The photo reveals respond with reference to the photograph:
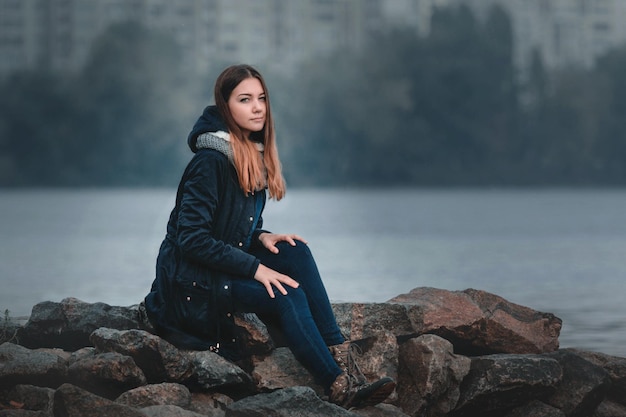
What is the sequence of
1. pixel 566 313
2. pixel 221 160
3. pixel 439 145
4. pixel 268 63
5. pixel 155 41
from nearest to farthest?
pixel 221 160
pixel 566 313
pixel 439 145
pixel 155 41
pixel 268 63

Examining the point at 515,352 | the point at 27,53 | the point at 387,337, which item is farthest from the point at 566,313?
the point at 27,53

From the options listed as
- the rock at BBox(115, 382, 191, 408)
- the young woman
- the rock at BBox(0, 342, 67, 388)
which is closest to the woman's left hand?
the young woman

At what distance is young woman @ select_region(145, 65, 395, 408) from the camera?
458 centimetres

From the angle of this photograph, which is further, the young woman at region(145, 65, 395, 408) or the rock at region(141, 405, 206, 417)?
the young woman at region(145, 65, 395, 408)

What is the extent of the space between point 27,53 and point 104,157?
20307mm

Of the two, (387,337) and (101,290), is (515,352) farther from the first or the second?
(101,290)

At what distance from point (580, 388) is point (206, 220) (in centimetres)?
→ 184

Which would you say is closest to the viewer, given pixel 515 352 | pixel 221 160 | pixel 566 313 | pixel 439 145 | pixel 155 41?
pixel 221 160

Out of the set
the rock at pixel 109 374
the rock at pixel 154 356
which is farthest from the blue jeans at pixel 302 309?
the rock at pixel 109 374

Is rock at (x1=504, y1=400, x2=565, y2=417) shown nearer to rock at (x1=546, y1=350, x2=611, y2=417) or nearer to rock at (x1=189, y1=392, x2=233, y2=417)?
rock at (x1=546, y1=350, x2=611, y2=417)

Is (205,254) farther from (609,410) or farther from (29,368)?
(609,410)

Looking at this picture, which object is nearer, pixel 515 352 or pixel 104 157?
pixel 515 352

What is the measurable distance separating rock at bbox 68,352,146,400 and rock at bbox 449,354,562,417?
55.7 inches

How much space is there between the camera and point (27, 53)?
276ft
